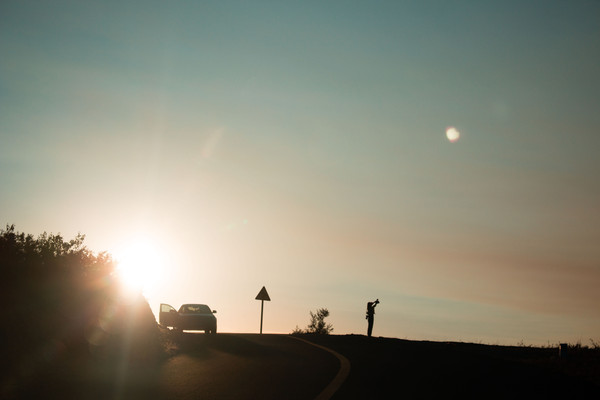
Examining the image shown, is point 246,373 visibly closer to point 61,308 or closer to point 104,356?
point 104,356

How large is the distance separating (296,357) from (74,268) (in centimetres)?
569

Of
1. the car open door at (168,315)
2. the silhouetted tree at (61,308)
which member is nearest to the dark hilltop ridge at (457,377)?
the silhouetted tree at (61,308)

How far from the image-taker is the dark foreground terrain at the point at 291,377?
29.7 ft

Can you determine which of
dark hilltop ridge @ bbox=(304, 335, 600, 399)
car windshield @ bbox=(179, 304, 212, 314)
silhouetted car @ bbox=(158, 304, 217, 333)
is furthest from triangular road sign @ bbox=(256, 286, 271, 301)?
dark hilltop ridge @ bbox=(304, 335, 600, 399)

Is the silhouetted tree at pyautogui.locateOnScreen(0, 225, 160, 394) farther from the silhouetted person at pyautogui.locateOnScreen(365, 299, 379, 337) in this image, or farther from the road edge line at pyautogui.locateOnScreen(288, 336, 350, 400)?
the silhouetted person at pyautogui.locateOnScreen(365, 299, 379, 337)

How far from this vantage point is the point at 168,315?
28.7 metres

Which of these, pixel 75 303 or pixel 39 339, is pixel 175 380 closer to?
pixel 39 339

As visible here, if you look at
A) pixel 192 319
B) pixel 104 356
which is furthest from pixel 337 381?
pixel 192 319

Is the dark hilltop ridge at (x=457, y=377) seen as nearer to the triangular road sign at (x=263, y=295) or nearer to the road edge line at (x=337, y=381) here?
the road edge line at (x=337, y=381)

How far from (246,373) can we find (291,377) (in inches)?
36.6

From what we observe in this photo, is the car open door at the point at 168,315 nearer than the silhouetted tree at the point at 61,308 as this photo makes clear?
No

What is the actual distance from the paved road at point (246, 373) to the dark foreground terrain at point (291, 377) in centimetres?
2

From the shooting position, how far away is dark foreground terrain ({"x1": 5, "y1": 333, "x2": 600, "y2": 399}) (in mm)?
9062

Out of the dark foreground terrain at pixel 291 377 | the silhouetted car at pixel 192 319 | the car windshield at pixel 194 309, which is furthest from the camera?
the car windshield at pixel 194 309
